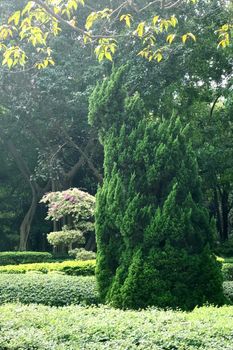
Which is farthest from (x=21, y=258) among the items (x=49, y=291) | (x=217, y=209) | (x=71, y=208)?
(x=217, y=209)

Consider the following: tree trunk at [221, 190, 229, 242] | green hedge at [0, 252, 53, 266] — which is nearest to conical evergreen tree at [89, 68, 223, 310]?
green hedge at [0, 252, 53, 266]

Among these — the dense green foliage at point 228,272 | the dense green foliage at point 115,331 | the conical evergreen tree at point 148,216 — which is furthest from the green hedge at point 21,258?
the dense green foliage at point 115,331

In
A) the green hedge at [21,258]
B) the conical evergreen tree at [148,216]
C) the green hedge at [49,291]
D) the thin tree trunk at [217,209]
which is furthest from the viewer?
the thin tree trunk at [217,209]

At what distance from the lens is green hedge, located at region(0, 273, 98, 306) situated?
6859 mm

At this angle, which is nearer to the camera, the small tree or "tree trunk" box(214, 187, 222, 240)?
the small tree

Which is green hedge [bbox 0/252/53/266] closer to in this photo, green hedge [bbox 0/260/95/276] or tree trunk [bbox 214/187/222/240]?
green hedge [bbox 0/260/95/276]

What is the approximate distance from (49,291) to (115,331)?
11.4 feet

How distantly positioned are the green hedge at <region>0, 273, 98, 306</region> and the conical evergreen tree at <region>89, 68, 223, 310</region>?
521mm

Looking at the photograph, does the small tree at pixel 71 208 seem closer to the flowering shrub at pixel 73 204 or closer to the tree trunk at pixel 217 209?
the flowering shrub at pixel 73 204

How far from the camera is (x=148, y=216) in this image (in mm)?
6270

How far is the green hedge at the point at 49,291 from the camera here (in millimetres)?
6859

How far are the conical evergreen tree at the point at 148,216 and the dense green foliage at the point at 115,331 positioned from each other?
1.70m

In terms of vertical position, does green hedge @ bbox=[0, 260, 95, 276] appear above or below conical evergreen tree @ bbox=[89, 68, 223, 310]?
below

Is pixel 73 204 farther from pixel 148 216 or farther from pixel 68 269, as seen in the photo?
pixel 148 216
